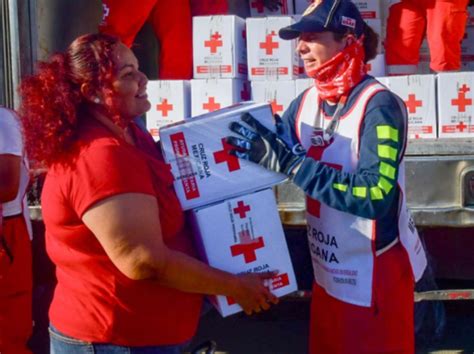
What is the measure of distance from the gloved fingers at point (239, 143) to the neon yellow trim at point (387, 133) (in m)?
0.41

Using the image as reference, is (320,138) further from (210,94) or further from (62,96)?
(210,94)

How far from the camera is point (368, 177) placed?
254cm

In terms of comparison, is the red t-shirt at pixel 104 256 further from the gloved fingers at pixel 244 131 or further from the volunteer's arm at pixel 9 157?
the volunteer's arm at pixel 9 157

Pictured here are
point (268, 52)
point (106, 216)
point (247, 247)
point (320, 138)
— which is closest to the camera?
point (106, 216)

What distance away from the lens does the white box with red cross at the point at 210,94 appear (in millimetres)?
4070

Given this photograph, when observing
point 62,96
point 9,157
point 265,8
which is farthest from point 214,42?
point 62,96

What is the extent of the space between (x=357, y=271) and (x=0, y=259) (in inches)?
60.4

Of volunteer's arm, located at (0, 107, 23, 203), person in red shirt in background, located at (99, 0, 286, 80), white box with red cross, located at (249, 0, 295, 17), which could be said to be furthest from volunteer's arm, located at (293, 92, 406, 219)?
white box with red cross, located at (249, 0, 295, 17)

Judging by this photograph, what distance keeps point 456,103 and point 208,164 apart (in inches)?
71.1

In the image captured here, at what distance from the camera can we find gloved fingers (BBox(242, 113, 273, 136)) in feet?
8.32

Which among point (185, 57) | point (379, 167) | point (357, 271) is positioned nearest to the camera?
point (379, 167)

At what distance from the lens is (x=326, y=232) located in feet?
9.20

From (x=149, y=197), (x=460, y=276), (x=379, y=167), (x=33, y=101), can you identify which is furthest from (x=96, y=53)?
(x=460, y=276)

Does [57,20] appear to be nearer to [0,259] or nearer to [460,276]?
[0,259]
